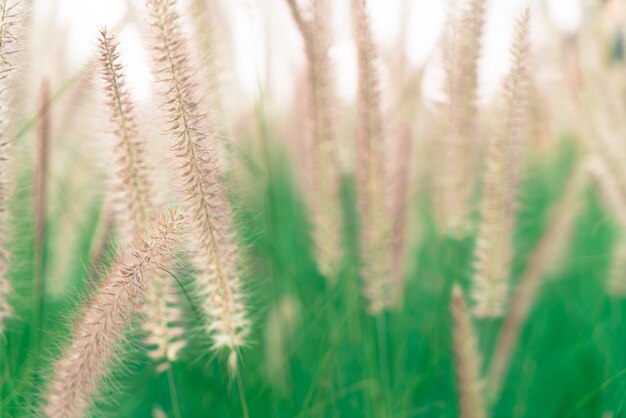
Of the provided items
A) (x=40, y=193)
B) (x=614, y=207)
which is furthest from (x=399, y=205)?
(x=40, y=193)

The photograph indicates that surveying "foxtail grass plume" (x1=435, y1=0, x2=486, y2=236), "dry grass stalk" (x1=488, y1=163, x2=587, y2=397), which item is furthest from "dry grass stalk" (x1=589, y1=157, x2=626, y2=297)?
"foxtail grass plume" (x1=435, y1=0, x2=486, y2=236)

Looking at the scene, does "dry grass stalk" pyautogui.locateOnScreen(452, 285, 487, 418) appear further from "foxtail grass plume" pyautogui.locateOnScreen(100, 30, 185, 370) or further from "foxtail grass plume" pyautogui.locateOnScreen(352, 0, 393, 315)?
"foxtail grass plume" pyautogui.locateOnScreen(100, 30, 185, 370)

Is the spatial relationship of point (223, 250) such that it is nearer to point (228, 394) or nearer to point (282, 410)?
point (228, 394)

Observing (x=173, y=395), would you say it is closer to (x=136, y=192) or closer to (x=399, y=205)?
(x=136, y=192)

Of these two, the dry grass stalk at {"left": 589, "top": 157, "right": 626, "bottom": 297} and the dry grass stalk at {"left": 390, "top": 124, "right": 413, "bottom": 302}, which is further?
the dry grass stalk at {"left": 589, "top": 157, "right": 626, "bottom": 297}

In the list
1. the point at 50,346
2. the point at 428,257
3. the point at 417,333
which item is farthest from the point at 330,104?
the point at 428,257

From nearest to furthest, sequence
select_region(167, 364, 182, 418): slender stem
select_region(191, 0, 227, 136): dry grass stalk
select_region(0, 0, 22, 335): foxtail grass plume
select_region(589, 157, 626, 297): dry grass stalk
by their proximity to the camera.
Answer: select_region(0, 0, 22, 335): foxtail grass plume < select_region(167, 364, 182, 418): slender stem < select_region(191, 0, 227, 136): dry grass stalk < select_region(589, 157, 626, 297): dry grass stalk
